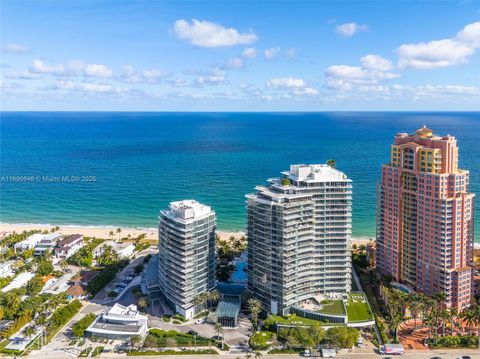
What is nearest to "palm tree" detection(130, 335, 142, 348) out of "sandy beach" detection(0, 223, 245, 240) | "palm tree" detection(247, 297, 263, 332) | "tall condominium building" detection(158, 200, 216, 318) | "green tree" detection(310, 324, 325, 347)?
"tall condominium building" detection(158, 200, 216, 318)

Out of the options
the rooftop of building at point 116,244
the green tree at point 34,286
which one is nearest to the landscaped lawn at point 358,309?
the rooftop of building at point 116,244

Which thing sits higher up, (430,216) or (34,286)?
(430,216)

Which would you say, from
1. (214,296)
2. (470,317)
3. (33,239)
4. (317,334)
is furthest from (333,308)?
(33,239)

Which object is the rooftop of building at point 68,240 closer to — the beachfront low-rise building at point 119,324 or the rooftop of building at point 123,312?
the beachfront low-rise building at point 119,324

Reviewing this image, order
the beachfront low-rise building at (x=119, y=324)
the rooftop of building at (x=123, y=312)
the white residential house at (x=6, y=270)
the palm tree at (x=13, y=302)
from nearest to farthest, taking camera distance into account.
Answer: the beachfront low-rise building at (x=119, y=324), the rooftop of building at (x=123, y=312), the palm tree at (x=13, y=302), the white residential house at (x=6, y=270)

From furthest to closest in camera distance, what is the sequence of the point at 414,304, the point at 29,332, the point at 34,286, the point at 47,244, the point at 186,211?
1. the point at 47,244
2. the point at 34,286
3. the point at 186,211
4. the point at 414,304
5. the point at 29,332

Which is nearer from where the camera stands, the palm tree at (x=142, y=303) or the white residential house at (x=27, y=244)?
the palm tree at (x=142, y=303)

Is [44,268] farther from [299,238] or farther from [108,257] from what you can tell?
[299,238]
